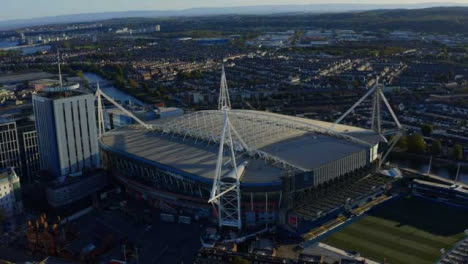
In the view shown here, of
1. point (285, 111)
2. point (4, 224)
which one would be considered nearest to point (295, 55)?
point (285, 111)

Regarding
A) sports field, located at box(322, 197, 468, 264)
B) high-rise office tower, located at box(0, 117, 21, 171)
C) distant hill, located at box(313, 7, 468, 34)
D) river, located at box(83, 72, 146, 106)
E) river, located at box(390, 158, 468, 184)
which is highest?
distant hill, located at box(313, 7, 468, 34)

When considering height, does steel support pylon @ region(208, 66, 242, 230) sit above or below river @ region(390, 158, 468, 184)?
above

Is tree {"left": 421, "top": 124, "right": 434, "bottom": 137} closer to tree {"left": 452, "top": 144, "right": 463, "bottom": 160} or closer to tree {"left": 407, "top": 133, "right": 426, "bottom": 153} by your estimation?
tree {"left": 407, "top": 133, "right": 426, "bottom": 153}

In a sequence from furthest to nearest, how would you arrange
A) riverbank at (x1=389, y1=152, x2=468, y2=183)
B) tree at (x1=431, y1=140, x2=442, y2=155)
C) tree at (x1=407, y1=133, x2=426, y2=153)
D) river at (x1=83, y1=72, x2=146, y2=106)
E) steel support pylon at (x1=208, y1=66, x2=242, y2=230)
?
river at (x1=83, y1=72, x2=146, y2=106), tree at (x1=407, y1=133, x2=426, y2=153), tree at (x1=431, y1=140, x2=442, y2=155), riverbank at (x1=389, y1=152, x2=468, y2=183), steel support pylon at (x1=208, y1=66, x2=242, y2=230)

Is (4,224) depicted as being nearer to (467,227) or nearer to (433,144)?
(467,227)

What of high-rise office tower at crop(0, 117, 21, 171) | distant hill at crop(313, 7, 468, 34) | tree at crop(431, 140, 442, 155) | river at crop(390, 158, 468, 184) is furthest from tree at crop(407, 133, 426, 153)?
distant hill at crop(313, 7, 468, 34)

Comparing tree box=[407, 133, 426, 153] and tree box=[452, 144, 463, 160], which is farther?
tree box=[407, 133, 426, 153]

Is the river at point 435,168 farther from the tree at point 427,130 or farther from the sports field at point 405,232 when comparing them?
the sports field at point 405,232
